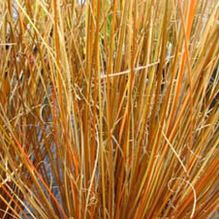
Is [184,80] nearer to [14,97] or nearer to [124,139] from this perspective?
[124,139]

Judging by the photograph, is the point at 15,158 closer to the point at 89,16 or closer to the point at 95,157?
the point at 95,157

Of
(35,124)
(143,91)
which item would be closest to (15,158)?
(35,124)

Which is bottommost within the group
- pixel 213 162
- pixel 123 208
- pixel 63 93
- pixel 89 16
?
pixel 123 208

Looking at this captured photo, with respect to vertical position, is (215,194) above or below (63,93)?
below

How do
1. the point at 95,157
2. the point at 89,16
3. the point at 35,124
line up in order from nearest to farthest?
the point at 89,16 → the point at 95,157 → the point at 35,124

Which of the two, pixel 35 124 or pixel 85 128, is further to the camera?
pixel 35 124

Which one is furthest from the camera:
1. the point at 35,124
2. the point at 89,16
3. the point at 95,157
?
the point at 35,124

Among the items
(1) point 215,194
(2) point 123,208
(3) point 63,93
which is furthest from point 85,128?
(1) point 215,194
